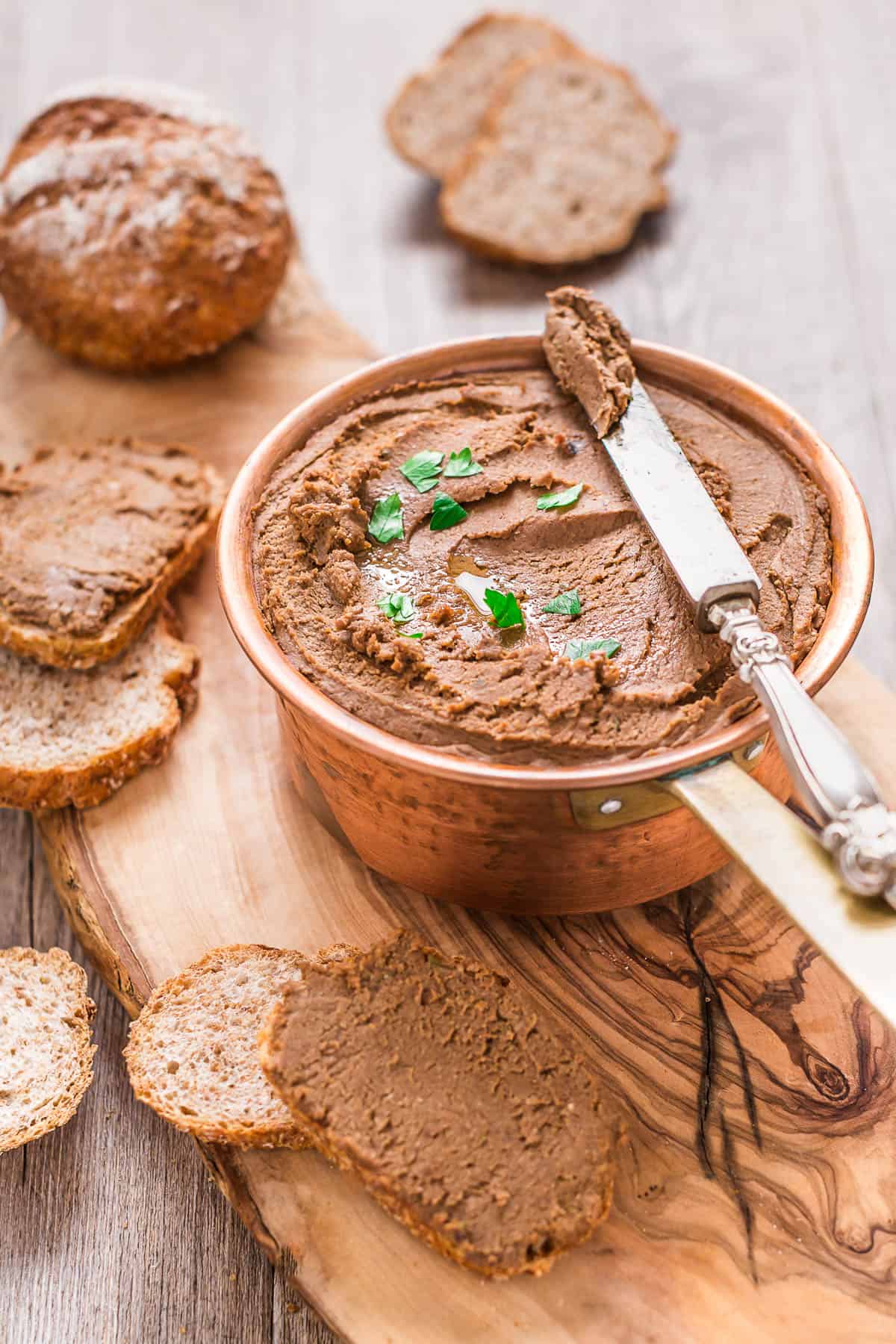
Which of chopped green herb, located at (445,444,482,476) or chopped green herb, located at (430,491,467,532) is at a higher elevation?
chopped green herb, located at (445,444,482,476)

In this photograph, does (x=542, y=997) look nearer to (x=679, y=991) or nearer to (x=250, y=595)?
(x=679, y=991)

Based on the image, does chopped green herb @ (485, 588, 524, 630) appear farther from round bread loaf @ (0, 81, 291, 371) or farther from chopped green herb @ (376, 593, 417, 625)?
round bread loaf @ (0, 81, 291, 371)

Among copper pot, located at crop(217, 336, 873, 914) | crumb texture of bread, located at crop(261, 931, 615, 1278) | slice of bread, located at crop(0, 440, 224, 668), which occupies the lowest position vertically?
crumb texture of bread, located at crop(261, 931, 615, 1278)

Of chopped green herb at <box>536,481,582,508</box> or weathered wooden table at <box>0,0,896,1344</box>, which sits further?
chopped green herb at <box>536,481,582,508</box>

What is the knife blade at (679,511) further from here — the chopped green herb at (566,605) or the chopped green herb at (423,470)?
the chopped green herb at (423,470)

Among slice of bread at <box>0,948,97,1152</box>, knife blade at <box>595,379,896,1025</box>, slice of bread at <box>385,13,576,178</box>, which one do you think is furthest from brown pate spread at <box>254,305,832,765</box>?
slice of bread at <box>385,13,576,178</box>

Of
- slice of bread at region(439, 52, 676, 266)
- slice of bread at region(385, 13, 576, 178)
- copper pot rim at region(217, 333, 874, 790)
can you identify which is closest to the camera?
copper pot rim at region(217, 333, 874, 790)
